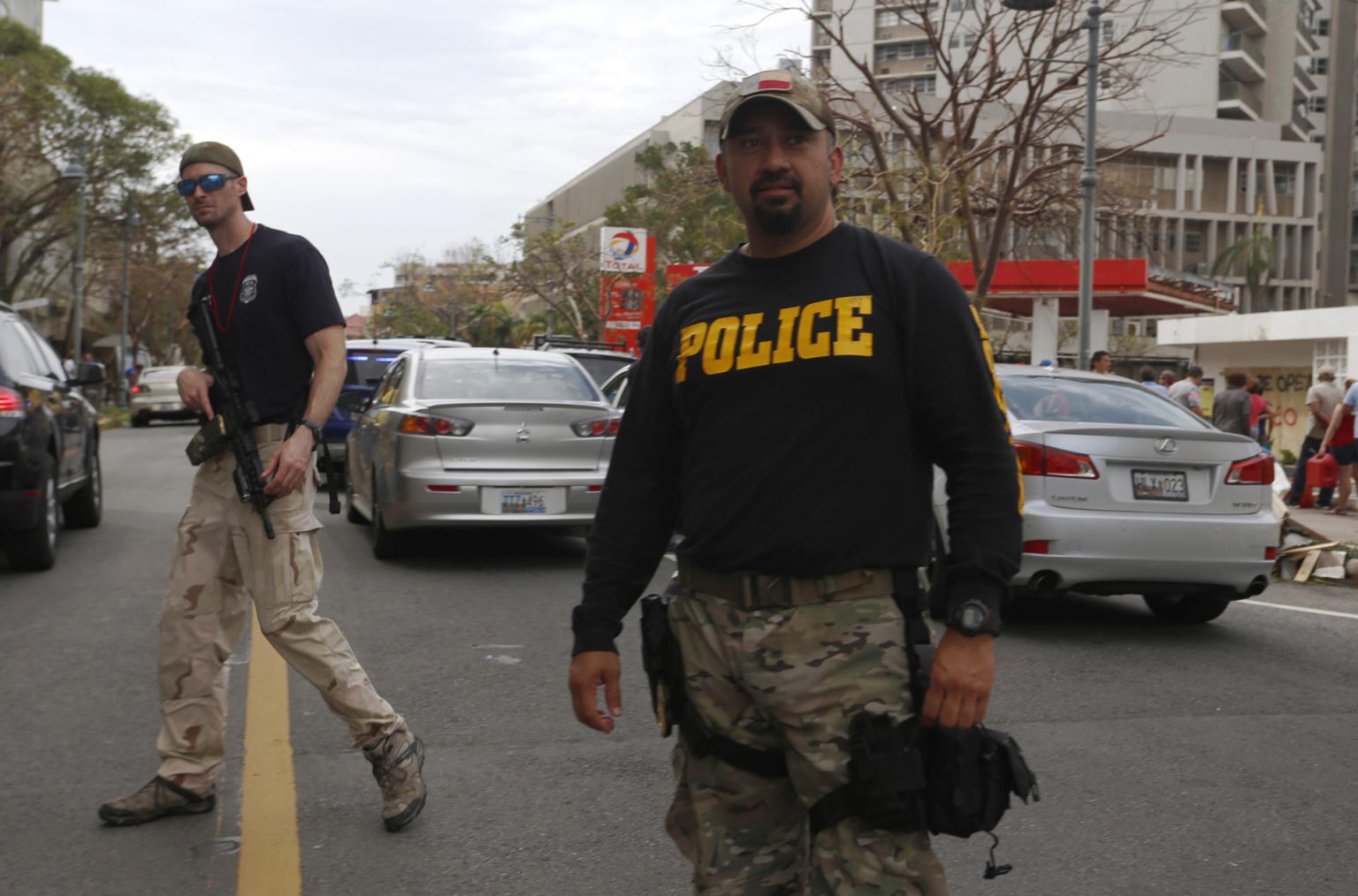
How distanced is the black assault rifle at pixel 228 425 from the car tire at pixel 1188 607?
594 cm

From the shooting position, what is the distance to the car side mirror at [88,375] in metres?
10.9

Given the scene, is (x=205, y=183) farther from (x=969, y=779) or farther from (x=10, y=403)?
(x=10, y=403)

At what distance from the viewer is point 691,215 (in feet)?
174

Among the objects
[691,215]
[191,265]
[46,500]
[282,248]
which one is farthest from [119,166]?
[282,248]

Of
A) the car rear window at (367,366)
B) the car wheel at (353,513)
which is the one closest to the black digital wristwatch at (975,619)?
the car wheel at (353,513)

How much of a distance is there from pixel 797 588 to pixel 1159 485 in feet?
19.3

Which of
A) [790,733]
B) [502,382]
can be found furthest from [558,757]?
[502,382]

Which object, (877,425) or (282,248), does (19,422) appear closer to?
(282,248)

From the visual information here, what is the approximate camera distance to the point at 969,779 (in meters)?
2.45

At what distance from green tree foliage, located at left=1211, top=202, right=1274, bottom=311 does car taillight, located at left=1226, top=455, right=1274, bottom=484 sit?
2166 inches

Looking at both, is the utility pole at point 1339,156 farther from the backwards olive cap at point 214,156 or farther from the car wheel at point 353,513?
the backwards olive cap at point 214,156

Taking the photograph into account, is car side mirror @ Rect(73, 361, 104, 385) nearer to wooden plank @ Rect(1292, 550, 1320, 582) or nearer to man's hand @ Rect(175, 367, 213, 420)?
man's hand @ Rect(175, 367, 213, 420)

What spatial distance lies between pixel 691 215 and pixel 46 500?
4460 cm

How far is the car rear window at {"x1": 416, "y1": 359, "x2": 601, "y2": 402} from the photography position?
10.5 metres
